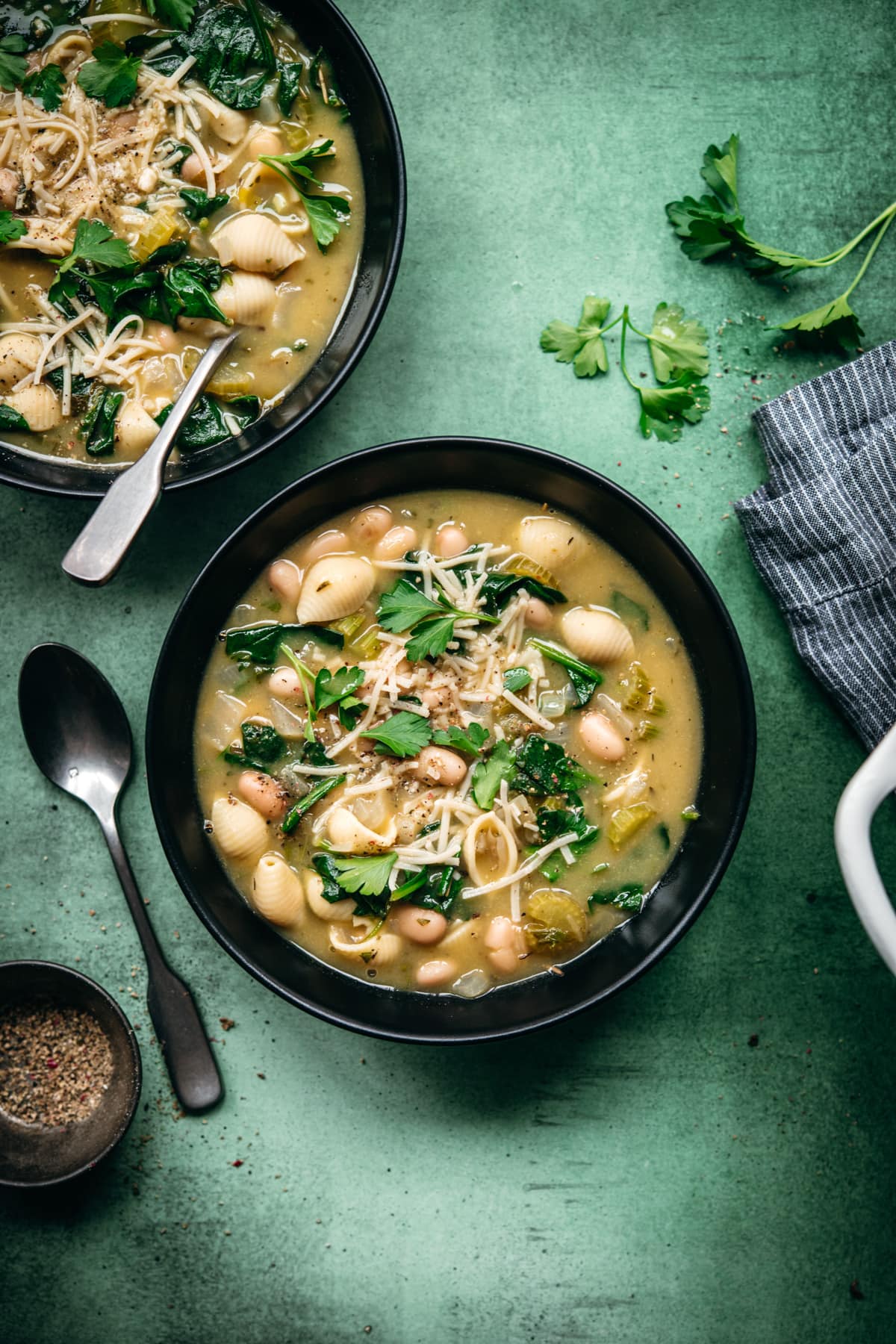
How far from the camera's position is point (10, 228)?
265cm

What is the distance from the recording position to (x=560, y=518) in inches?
108

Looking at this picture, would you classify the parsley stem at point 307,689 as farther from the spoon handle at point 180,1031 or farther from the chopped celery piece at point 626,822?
the chopped celery piece at point 626,822

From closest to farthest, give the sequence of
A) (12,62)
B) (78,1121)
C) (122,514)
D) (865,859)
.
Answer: (865,859)
(122,514)
(12,62)
(78,1121)

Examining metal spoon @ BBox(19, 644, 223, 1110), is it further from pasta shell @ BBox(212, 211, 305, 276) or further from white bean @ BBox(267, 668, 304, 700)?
pasta shell @ BBox(212, 211, 305, 276)

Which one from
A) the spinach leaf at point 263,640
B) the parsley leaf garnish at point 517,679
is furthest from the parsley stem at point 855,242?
the spinach leaf at point 263,640

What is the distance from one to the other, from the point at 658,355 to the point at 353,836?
159 centimetres

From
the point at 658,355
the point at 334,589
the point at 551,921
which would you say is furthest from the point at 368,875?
the point at 658,355

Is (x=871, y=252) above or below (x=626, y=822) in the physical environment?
above

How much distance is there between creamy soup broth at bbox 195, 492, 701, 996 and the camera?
2.60 m

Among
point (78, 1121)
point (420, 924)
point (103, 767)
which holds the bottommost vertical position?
point (78, 1121)

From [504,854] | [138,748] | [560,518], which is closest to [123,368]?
[138,748]

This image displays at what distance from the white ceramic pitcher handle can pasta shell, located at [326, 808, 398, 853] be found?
1.08 m

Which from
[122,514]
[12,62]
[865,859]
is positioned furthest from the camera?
[12,62]

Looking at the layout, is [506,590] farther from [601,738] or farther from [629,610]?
[601,738]
